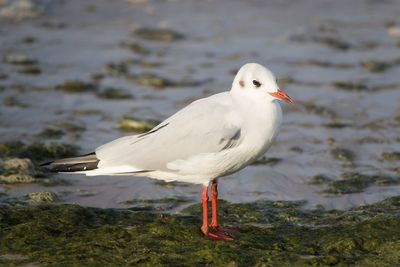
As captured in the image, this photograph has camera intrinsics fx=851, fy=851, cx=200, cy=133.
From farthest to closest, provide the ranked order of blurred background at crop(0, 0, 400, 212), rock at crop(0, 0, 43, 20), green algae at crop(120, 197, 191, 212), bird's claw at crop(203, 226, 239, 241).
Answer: rock at crop(0, 0, 43, 20), blurred background at crop(0, 0, 400, 212), green algae at crop(120, 197, 191, 212), bird's claw at crop(203, 226, 239, 241)

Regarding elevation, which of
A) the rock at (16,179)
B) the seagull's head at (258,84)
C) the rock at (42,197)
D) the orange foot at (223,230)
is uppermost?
the seagull's head at (258,84)

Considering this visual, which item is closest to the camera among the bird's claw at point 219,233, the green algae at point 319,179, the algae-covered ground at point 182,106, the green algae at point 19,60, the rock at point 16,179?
A: the algae-covered ground at point 182,106

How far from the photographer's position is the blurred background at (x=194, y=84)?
6988 mm

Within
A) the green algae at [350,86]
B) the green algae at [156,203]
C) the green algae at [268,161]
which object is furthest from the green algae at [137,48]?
the green algae at [156,203]

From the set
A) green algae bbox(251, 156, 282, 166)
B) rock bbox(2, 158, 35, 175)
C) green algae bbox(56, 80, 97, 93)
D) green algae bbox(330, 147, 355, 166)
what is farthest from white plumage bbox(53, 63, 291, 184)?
green algae bbox(56, 80, 97, 93)

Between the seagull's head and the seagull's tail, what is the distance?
1118 mm

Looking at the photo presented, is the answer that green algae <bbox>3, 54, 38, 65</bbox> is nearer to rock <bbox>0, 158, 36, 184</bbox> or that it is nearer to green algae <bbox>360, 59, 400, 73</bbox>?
rock <bbox>0, 158, 36, 184</bbox>

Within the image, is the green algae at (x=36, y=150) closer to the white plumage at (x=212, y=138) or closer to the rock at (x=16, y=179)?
the rock at (x=16, y=179)

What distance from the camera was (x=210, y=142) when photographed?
558 centimetres

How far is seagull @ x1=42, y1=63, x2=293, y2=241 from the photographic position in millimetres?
5516

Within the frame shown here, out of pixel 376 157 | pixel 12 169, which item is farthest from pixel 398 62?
pixel 12 169

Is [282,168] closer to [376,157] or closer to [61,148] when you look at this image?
[376,157]

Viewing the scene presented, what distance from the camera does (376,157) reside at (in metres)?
7.77

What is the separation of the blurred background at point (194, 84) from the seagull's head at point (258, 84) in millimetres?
1283
